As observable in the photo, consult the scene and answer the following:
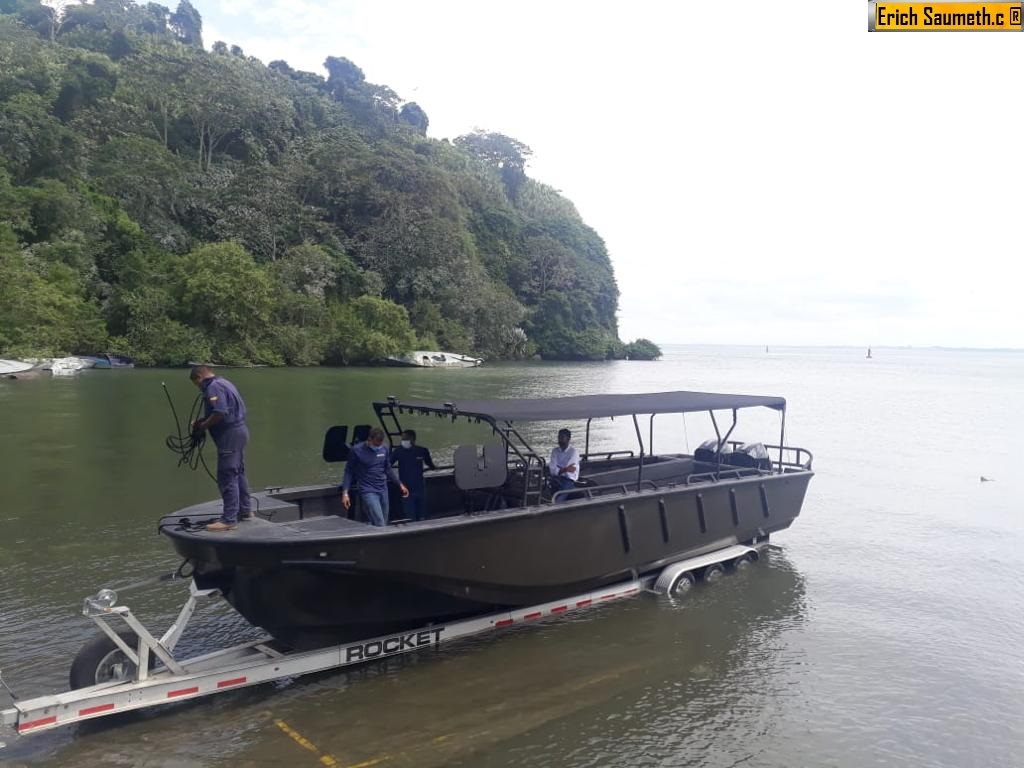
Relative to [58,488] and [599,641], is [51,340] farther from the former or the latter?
[599,641]

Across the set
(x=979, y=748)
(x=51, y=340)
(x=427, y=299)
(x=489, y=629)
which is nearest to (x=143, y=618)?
(x=489, y=629)

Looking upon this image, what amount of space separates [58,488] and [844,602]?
Result: 1257cm

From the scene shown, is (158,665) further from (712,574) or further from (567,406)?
(712,574)

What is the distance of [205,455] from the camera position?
16.9 meters

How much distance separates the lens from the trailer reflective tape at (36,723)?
439 centimetres

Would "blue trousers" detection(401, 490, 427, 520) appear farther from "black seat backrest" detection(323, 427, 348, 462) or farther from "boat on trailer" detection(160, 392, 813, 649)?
"black seat backrest" detection(323, 427, 348, 462)

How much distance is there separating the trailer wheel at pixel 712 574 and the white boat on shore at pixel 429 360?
151ft

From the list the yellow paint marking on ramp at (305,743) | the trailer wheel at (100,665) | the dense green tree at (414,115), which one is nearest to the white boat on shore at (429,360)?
the trailer wheel at (100,665)

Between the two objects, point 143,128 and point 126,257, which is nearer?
point 126,257

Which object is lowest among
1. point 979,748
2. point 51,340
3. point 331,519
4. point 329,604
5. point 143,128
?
point 979,748

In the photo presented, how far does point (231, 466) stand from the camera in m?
5.69

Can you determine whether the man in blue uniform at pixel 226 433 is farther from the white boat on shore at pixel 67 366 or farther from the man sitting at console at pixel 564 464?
the white boat on shore at pixel 67 366

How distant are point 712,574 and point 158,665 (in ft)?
21.3

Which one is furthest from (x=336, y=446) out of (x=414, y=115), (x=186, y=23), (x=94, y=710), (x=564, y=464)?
(x=186, y=23)
